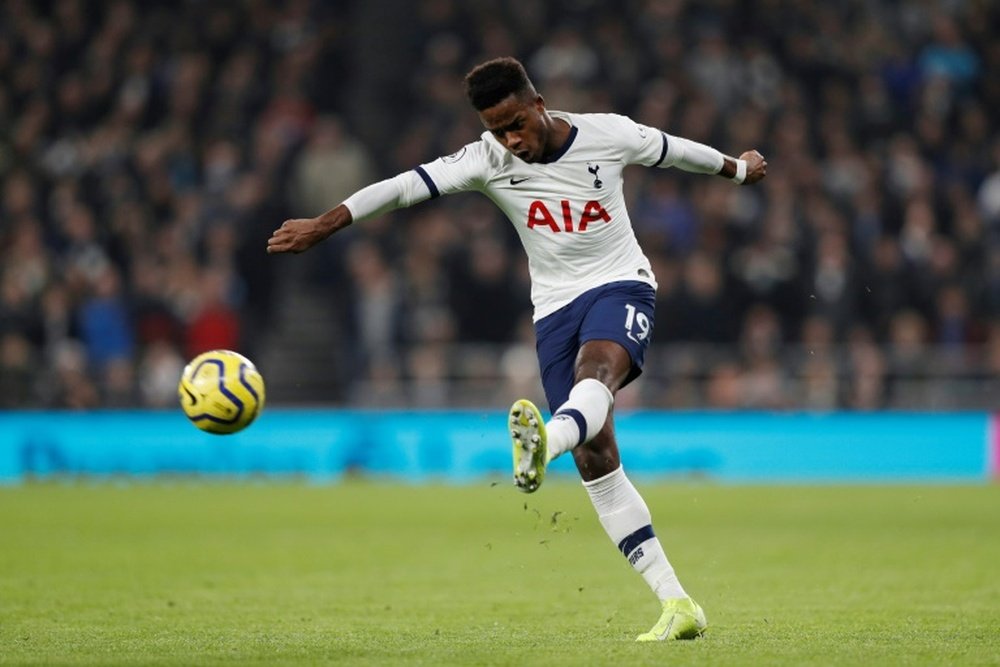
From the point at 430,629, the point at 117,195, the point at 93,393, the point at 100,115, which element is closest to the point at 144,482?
the point at 93,393

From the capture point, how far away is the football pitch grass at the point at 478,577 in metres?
7.01

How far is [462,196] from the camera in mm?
21797

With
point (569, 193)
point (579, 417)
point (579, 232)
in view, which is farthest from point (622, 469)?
point (569, 193)

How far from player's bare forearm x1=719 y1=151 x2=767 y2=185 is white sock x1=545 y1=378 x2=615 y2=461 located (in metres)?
1.50

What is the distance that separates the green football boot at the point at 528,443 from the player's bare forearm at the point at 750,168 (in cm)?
211

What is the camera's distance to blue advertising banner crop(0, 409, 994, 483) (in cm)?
1914

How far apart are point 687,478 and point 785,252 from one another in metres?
2.85

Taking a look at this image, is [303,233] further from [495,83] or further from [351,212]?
[495,83]

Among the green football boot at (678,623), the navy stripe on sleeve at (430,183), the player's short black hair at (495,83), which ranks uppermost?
the player's short black hair at (495,83)

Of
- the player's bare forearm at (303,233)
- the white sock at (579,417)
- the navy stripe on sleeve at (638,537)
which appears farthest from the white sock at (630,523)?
the player's bare forearm at (303,233)

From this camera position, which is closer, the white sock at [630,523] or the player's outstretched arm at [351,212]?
the player's outstretched arm at [351,212]

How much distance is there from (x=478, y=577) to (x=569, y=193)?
370 cm

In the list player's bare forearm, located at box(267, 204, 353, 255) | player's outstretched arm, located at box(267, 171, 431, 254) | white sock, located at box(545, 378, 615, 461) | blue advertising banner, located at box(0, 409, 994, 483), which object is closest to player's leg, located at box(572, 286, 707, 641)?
white sock, located at box(545, 378, 615, 461)

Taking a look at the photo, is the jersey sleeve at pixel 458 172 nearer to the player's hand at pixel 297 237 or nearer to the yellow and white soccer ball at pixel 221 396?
the player's hand at pixel 297 237
